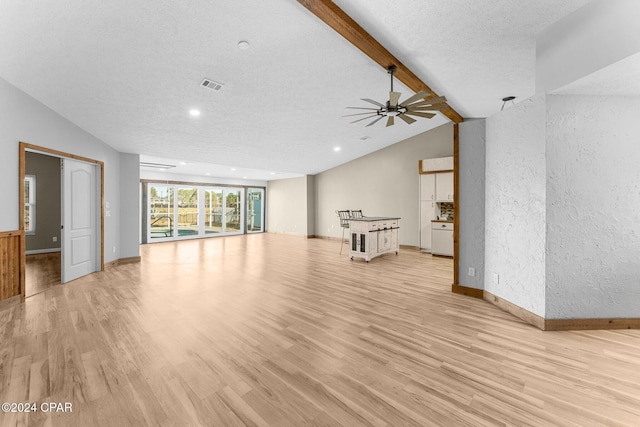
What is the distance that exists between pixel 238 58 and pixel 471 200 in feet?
12.3

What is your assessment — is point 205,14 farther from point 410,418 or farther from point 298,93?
point 410,418

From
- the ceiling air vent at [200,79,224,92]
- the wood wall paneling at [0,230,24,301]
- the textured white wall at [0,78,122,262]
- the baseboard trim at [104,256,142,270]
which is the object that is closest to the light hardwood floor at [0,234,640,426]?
the wood wall paneling at [0,230,24,301]

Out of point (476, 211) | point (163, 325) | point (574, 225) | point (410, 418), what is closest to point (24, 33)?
point (163, 325)

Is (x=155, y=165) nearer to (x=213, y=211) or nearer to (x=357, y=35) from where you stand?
(x=213, y=211)

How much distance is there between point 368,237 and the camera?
238 inches

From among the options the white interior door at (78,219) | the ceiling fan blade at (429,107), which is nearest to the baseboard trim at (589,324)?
the ceiling fan blade at (429,107)

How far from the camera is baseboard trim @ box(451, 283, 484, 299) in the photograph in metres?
3.76

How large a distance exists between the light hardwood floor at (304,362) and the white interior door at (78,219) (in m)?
1.00

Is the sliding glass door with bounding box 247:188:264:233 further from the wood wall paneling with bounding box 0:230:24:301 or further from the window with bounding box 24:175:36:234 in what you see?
→ the wood wall paneling with bounding box 0:230:24:301

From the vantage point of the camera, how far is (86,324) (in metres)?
2.86

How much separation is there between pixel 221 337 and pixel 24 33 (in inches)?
135

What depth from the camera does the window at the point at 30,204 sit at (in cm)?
677

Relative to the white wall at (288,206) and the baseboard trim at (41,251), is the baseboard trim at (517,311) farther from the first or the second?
the baseboard trim at (41,251)

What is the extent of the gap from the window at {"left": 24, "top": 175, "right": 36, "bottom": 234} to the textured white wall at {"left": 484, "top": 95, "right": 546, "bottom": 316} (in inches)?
408
